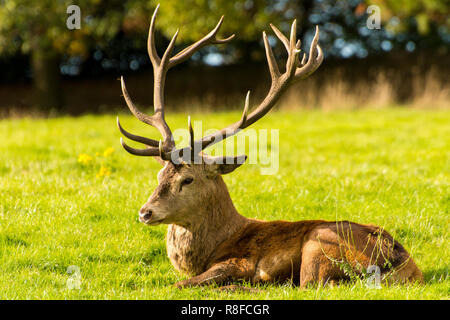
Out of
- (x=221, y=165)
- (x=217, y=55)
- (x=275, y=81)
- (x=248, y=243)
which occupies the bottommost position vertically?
(x=248, y=243)

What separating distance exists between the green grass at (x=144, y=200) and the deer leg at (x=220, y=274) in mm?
133

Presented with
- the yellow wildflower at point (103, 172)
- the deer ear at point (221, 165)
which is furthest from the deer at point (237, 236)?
the yellow wildflower at point (103, 172)

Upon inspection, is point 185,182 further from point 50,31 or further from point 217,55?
point 217,55

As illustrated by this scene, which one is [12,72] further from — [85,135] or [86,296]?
[86,296]

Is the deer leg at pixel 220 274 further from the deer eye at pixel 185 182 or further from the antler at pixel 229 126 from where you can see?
the antler at pixel 229 126

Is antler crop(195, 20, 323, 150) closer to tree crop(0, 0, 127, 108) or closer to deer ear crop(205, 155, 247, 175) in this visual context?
deer ear crop(205, 155, 247, 175)

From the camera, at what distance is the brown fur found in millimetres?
4691

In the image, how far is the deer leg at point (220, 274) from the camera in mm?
4797

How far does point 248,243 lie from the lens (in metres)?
5.12

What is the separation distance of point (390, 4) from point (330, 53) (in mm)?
4750

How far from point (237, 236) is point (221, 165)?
621 millimetres

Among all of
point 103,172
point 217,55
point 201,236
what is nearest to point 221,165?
point 201,236

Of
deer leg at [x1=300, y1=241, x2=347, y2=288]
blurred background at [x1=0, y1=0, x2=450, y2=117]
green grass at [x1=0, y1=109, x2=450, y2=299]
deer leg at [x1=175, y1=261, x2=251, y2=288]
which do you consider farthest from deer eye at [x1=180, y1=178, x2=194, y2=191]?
blurred background at [x1=0, y1=0, x2=450, y2=117]

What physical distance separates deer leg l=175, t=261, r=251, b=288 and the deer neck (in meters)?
0.24
